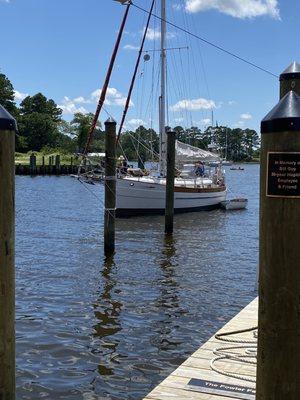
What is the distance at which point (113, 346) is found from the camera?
348 inches

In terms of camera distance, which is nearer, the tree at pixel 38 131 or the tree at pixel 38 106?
the tree at pixel 38 131

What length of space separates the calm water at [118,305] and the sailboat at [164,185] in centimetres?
690

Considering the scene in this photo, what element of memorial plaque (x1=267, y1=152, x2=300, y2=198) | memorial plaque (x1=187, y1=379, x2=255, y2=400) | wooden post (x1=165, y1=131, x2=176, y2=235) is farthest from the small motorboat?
memorial plaque (x1=267, y1=152, x2=300, y2=198)

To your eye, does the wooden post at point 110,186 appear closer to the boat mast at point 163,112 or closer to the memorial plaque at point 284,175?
the memorial plaque at point 284,175

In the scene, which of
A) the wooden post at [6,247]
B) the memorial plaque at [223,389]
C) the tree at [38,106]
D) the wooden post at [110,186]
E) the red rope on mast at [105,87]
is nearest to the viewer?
the wooden post at [6,247]

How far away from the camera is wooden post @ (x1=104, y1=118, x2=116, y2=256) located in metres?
15.7

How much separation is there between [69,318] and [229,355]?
16.4 ft

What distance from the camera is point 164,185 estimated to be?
3006 centimetres

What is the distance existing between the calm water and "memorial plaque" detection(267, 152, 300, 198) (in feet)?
14.5

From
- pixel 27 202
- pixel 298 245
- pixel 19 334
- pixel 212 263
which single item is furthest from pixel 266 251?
pixel 27 202

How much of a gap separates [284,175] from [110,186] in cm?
1233

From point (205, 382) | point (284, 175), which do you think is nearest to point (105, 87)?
point (205, 382)

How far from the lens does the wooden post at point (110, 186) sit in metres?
15.7

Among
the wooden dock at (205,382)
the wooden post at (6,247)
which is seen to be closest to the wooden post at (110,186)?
the wooden dock at (205,382)
